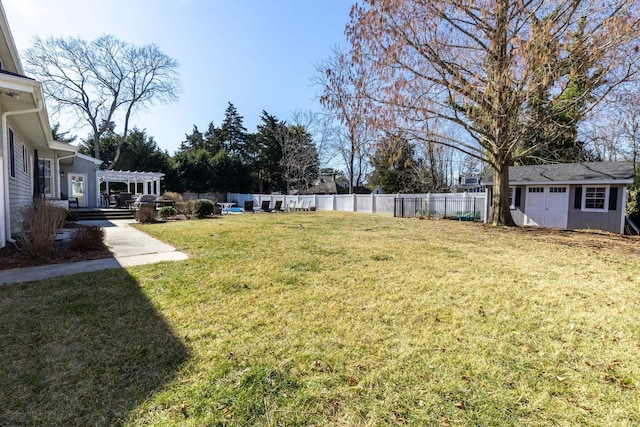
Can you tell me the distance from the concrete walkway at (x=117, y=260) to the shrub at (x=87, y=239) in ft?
1.07

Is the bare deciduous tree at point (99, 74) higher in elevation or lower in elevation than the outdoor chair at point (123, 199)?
higher

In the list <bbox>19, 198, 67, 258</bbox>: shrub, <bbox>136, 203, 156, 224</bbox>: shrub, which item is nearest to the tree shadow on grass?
<bbox>19, 198, 67, 258</bbox>: shrub

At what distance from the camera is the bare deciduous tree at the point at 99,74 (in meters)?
25.0

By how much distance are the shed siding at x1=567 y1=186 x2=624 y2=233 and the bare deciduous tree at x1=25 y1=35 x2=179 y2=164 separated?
3251 centimetres

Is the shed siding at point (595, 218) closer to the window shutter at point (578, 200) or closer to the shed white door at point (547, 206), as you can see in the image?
the window shutter at point (578, 200)

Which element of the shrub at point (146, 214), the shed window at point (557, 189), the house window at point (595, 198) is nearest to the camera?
the shrub at point (146, 214)

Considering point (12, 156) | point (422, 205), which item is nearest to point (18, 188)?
point (12, 156)

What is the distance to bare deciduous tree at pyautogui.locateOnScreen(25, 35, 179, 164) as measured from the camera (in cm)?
2502

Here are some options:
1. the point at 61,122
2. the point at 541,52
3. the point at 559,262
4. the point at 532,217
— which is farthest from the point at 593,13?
the point at 61,122

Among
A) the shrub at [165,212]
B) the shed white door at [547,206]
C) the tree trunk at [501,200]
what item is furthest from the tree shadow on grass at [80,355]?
the shed white door at [547,206]

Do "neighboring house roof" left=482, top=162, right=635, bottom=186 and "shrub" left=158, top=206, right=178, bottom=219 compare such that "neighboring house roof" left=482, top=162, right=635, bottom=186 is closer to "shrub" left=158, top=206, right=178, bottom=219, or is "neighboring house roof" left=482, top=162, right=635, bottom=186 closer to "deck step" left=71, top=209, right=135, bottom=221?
"shrub" left=158, top=206, right=178, bottom=219

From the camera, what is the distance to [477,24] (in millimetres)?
9391

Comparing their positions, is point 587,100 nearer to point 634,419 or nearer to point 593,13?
point 593,13

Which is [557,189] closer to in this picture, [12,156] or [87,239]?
[87,239]
